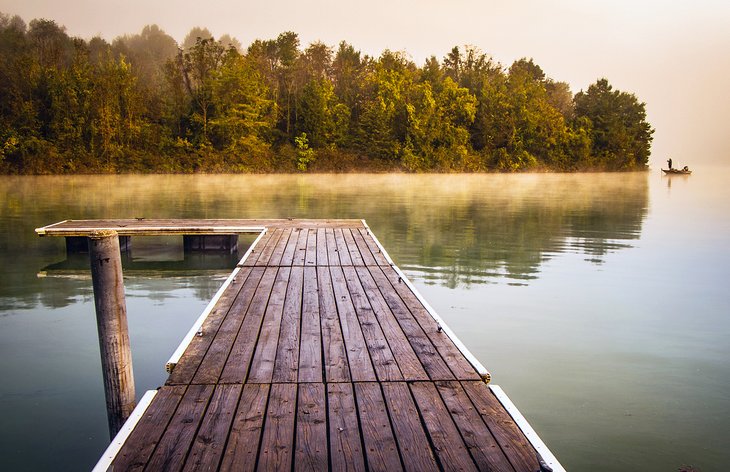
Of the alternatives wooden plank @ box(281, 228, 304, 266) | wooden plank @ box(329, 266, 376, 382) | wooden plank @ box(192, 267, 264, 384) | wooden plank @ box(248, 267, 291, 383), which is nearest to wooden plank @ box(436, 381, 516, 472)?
wooden plank @ box(329, 266, 376, 382)

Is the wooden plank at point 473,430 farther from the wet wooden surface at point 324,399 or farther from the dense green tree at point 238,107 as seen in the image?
the dense green tree at point 238,107

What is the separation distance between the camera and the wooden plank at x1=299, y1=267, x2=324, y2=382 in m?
3.68

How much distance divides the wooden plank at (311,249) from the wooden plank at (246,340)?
151cm

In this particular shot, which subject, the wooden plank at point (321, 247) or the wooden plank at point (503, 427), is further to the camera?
the wooden plank at point (321, 247)

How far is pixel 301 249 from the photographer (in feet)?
29.1

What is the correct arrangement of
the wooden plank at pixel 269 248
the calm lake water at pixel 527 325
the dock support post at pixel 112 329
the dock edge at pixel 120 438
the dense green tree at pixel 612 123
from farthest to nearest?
the dense green tree at pixel 612 123 < the wooden plank at pixel 269 248 < the calm lake water at pixel 527 325 < the dock support post at pixel 112 329 < the dock edge at pixel 120 438

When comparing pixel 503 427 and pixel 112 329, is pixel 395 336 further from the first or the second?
pixel 112 329

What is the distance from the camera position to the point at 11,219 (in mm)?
16984

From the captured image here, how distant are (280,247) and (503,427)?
21.3 ft

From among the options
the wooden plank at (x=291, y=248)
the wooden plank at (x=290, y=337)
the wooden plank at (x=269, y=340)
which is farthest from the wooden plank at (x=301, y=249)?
the wooden plank at (x=269, y=340)

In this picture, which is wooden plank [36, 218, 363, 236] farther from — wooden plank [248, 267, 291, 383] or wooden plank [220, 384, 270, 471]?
wooden plank [220, 384, 270, 471]

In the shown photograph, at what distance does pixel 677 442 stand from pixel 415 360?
7.17 ft

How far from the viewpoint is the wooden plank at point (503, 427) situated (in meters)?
2.67

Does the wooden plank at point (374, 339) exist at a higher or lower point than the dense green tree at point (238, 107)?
lower
